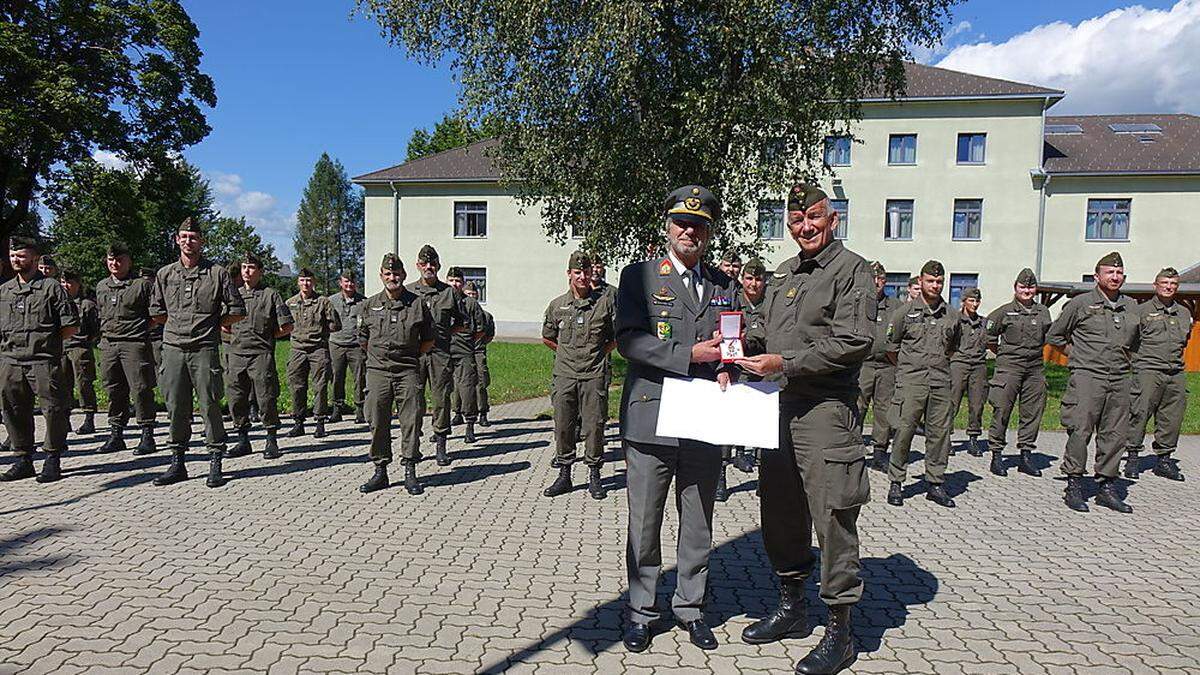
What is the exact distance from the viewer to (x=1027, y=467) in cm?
834

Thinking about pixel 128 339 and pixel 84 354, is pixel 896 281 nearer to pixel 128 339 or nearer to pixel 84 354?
pixel 84 354

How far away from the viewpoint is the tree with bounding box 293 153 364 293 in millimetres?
86688

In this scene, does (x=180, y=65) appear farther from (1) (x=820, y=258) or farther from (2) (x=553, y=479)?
(1) (x=820, y=258)

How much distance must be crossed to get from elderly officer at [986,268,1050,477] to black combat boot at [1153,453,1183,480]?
1286 millimetres

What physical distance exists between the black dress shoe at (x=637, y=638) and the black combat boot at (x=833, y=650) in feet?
2.54

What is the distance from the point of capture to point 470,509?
6359 millimetres

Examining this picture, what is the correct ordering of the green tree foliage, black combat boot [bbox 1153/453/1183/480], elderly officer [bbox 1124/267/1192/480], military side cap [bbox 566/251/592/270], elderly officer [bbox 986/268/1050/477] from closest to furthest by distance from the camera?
military side cap [bbox 566/251/592/270] < elderly officer [bbox 1124/267/1192/480] < black combat boot [bbox 1153/453/1183/480] < elderly officer [bbox 986/268/1050/477] < the green tree foliage

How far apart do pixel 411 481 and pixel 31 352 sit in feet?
12.8

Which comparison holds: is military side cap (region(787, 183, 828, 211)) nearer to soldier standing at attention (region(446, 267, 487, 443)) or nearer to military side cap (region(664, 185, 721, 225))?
military side cap (region(664, 185, 721, 225))

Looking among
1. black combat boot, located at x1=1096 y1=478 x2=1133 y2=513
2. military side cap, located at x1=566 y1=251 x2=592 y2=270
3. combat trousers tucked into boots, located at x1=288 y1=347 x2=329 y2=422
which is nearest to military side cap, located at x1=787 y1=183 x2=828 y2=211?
military side cap, located at x1=566 y1=251 x2=592 y2=270

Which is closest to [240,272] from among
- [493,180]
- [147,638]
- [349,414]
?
[349,414]

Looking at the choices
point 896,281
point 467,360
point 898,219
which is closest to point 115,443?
point 467,360

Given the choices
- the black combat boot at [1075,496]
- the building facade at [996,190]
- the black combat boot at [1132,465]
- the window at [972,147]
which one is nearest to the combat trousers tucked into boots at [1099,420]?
the black combat boot at [1075,496]

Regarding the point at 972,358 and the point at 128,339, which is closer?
the point at 128,339
